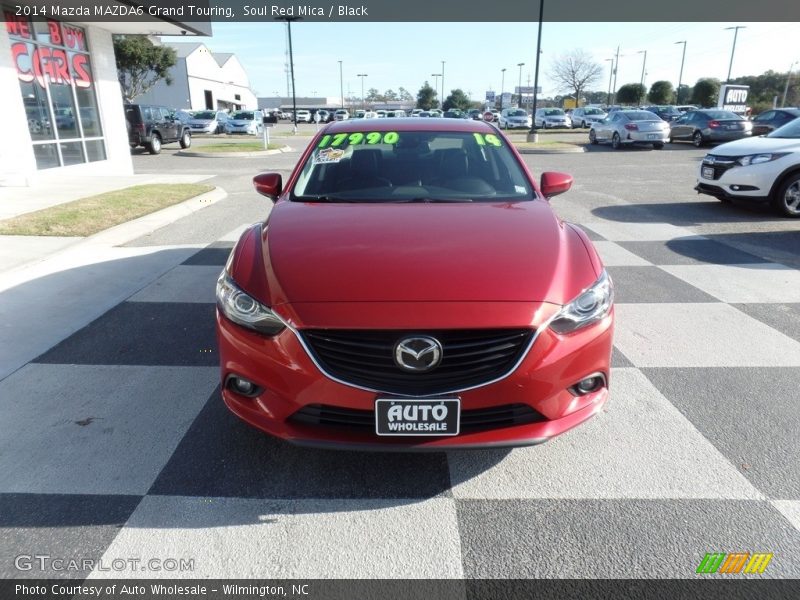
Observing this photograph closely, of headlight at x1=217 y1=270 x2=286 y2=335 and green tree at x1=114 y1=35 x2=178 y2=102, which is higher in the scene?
green tree at x1=114 y1=35 x2=178 y2=102

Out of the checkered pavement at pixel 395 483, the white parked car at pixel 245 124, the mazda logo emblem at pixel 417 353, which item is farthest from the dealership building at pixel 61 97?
the white parked car at pixel 245 124

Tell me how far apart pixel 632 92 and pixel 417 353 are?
7545 cm

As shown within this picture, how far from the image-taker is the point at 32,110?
12867 millimetres

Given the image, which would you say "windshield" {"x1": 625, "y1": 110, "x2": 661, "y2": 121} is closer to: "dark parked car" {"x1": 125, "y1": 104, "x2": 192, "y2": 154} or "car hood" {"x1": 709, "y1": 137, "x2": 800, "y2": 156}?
"car hood" {"x1": 709, "y1": 137, "x2": 800, "y2": 156}

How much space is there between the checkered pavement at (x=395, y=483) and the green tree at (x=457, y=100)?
9527 cm

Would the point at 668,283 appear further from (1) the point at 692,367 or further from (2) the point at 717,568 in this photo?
(2) the point at 717,568

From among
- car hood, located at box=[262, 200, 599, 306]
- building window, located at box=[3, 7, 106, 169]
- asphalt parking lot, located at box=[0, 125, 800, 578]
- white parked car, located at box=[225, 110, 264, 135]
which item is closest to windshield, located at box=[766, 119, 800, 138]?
asphalt parking lot, located at box=[0, 125, 800, 578]

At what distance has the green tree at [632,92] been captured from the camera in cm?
6706

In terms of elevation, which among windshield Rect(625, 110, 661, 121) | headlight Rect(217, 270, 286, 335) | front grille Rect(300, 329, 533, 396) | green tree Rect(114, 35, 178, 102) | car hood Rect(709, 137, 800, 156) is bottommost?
front grille Rect(300, 329, 533, 396)

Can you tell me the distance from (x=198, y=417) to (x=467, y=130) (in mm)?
2839

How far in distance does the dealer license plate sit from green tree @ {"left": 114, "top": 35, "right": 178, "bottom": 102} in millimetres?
47739

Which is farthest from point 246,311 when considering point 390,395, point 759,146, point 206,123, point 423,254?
point 206,123

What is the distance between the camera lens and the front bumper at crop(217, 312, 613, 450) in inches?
91.6

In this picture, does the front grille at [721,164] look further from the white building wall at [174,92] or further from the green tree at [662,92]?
the green tree at [662,92]
